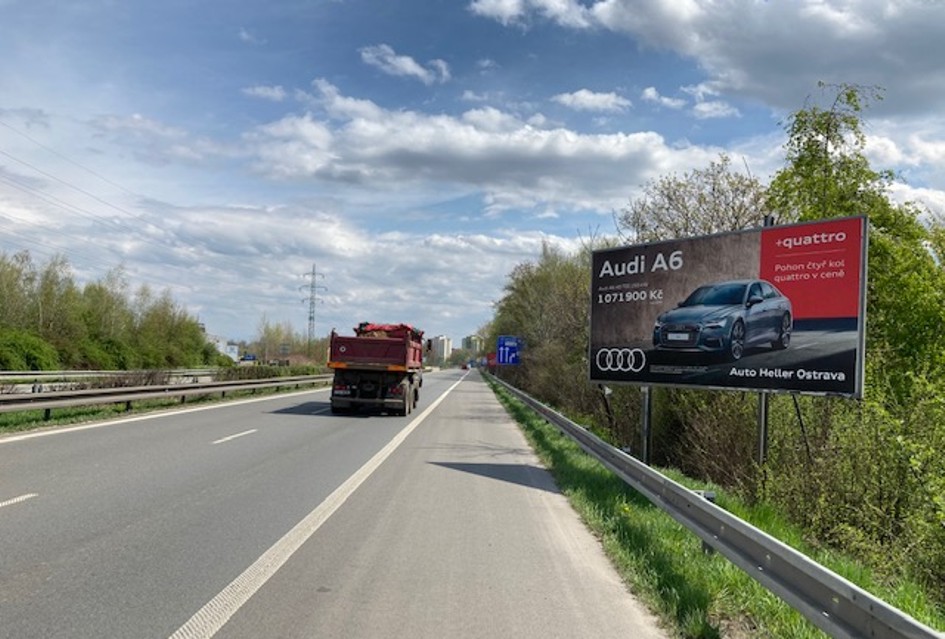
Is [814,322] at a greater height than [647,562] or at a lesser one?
greater

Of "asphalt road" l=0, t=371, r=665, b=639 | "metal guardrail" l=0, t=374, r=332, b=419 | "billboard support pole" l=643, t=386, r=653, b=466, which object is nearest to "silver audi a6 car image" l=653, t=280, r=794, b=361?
"billboard support pole" l=643, t=386, r=653, b=466

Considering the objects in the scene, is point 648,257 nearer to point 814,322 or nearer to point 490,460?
point 814,322

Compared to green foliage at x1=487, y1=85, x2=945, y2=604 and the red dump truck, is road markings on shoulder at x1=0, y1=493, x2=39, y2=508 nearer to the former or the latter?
green foliage at x1=487, y1=85, x2=945, y2=604

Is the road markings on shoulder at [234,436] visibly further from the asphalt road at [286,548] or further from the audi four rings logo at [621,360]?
the audi four rings logo at [621,360]

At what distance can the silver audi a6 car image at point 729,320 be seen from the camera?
10375 millimetres

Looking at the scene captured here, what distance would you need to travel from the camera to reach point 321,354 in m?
94.3

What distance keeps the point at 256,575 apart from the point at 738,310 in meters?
8.00

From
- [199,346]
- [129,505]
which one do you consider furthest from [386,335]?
[199,346]

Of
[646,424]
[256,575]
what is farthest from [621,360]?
[256,575]

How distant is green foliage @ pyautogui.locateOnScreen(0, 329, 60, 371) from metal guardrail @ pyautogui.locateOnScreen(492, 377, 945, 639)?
46932mm

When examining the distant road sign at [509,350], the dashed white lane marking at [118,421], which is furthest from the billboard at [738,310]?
the distant road sign at [509,350]

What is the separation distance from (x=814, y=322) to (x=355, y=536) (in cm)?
661

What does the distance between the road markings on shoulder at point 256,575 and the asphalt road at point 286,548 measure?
0.02 metres

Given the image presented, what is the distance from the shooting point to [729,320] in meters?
11.0
